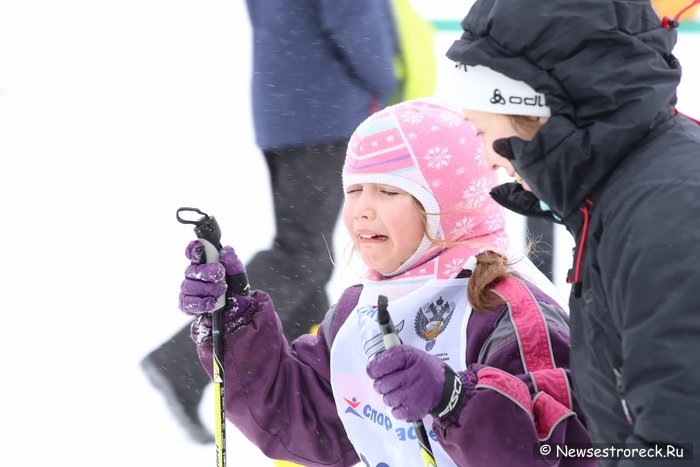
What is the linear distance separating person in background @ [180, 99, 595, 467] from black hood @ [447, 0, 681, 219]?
1.80 feet

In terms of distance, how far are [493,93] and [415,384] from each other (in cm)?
60

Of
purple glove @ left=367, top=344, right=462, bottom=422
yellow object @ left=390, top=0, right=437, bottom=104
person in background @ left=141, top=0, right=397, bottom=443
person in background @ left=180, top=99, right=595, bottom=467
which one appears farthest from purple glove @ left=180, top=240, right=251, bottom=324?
yellow object @ left=390, top=0, right=437, bottom=104

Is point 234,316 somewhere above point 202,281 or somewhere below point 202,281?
below

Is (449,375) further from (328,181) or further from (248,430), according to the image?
(328,181)

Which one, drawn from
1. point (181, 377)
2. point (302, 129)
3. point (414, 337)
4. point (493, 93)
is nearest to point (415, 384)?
point (414, 337)

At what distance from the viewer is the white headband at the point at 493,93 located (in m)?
1.80

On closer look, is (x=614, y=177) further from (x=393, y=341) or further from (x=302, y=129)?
(x=302, y=129)

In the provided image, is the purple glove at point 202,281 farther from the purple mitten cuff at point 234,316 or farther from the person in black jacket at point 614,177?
the person in black jacket at point 614,177

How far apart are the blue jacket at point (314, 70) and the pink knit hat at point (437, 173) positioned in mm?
1736

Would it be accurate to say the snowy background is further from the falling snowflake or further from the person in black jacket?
the person in black jacket

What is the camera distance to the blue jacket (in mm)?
4316

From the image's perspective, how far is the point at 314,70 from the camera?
4.40 meters

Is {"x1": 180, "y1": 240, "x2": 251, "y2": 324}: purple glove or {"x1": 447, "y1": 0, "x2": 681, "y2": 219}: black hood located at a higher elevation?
{"x1": 447, "y1": 0, "x2": 681, "y2": 219}: black hood

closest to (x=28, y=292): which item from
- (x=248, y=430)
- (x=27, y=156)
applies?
(x=27, y=156)
